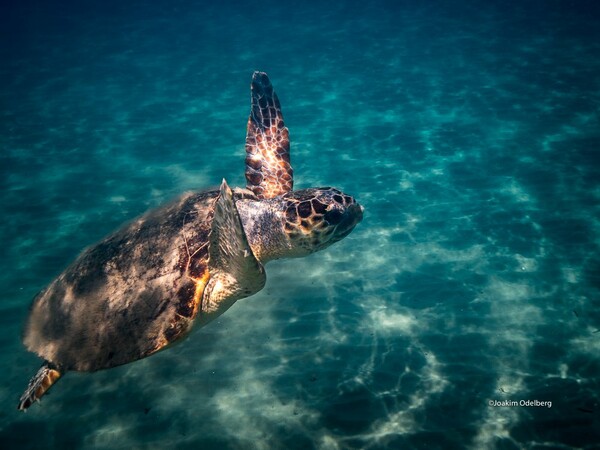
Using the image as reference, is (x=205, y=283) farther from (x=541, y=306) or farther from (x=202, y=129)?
(x=202, y=129)

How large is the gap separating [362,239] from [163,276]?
15.0 ft

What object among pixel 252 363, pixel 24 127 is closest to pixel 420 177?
pixel 252 363

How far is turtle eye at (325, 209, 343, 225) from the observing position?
167 inches

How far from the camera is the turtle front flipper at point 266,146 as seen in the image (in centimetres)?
588

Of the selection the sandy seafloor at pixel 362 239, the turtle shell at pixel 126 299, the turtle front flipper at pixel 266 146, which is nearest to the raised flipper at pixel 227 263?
the turtle shell at pixel 126 299

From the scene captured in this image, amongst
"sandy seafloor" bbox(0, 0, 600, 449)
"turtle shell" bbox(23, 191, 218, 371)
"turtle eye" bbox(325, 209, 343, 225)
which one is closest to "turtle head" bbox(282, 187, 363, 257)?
"turtle eye" bbox(325, 209, 343, 225)

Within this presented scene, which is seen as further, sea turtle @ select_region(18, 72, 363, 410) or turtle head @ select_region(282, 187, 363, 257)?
turtle head @ select_region(282, 187, 363, 257)

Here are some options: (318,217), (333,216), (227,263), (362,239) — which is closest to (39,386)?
(227,263)

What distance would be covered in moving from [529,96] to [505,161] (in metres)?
5.35

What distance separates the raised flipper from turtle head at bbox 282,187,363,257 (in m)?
0.89

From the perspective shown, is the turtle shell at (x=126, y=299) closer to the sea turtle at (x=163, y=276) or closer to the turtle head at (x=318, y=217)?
the sea turtle at (x=163, y=276)

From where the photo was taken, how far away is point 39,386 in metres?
3.90

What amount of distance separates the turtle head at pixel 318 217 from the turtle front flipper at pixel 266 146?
1368 millimetres

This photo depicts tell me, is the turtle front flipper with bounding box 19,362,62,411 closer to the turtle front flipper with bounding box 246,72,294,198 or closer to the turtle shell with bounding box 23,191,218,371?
the turtle shell with bounding box 23,191,218,371
